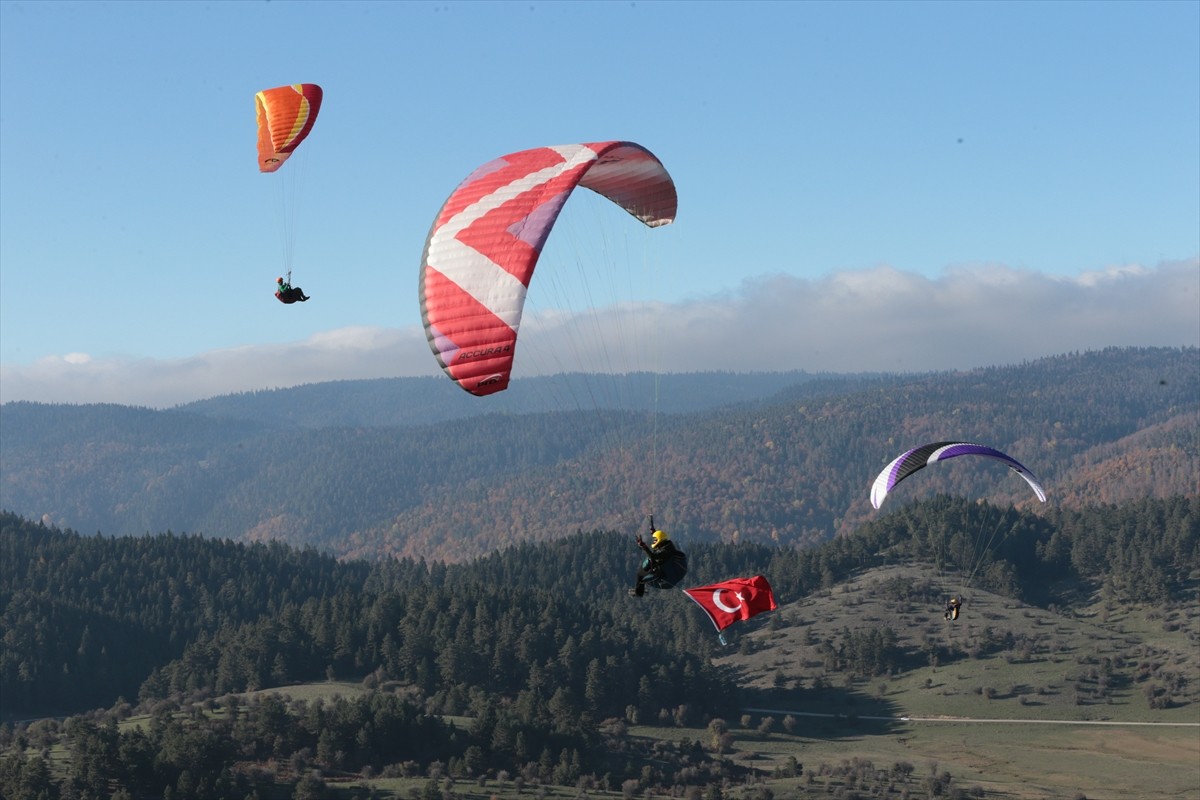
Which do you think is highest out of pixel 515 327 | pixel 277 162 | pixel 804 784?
pixel 277 162

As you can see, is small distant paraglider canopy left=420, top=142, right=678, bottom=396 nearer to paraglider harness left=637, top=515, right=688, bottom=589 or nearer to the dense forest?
paraglider harness left=637, top=515, right=688, bottom=589

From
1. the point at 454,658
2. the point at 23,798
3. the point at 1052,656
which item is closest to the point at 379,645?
the point at 454,658

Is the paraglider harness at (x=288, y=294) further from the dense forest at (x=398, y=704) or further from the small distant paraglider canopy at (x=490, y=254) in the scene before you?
the dense forest at (x=398, y=704)

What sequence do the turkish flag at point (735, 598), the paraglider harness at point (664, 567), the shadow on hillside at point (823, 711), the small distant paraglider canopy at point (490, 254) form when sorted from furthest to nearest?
the shadow on hillside at point (823, 711) < the turkish flag at point (735, 598) < the paraglider harness at point (664, 567) < the small distant paraglider canopy at point (490, 254)

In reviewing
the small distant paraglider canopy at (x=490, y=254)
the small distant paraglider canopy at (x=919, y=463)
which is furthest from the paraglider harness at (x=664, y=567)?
the small distant paraglider canopy at (x=919, y=463)

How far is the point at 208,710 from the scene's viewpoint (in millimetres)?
141500

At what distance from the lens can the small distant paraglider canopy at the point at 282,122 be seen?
62.9m

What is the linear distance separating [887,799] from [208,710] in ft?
210

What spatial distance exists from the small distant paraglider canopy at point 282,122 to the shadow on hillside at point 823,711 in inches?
4369

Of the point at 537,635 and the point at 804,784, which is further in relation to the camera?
the point at 537,635

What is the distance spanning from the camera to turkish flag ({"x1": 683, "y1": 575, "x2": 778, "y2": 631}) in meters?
66.2

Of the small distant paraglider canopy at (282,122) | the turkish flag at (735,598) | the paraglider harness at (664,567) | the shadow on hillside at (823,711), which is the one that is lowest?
the shadow on hillside at (823,711)

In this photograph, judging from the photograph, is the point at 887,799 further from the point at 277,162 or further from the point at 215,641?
the point at 215,641

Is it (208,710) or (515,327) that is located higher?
(515,327)
